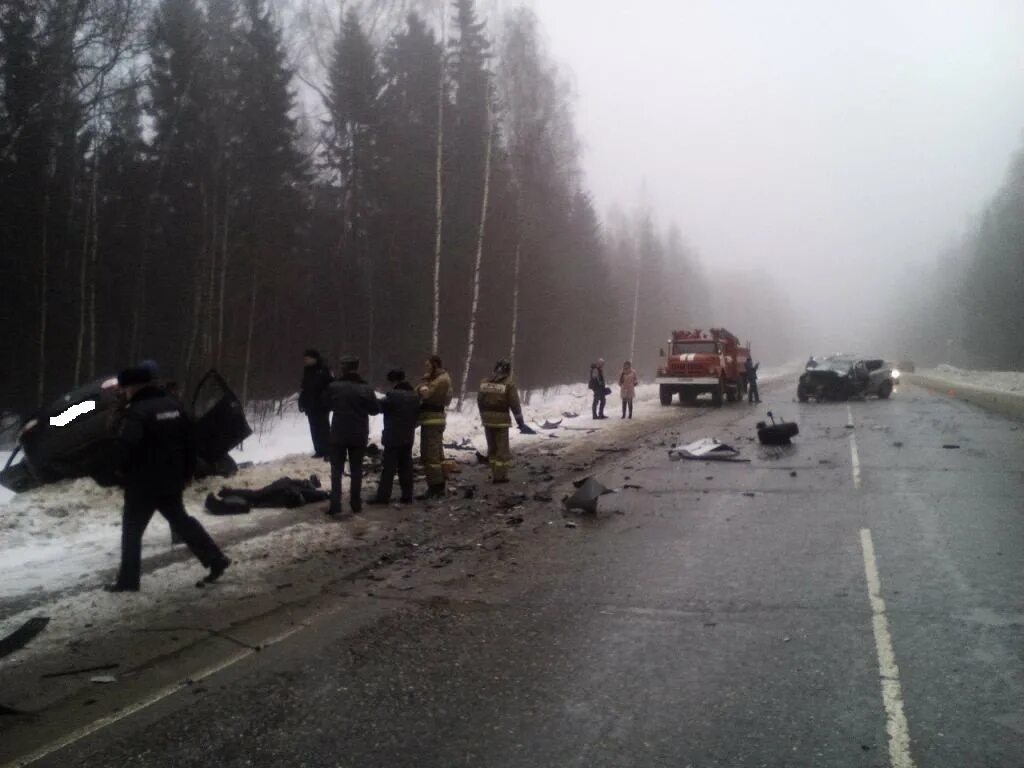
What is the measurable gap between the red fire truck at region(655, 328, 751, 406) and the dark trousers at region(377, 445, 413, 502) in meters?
20.2

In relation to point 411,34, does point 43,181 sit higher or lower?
lower

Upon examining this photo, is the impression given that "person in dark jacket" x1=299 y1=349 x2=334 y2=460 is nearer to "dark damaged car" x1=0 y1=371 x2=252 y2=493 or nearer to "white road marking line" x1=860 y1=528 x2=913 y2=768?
"dark damaged car" x1=0 y1=371 x2=252 y2=493

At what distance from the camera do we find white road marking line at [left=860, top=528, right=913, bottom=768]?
4.10 meters

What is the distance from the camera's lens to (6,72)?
55.9 ft

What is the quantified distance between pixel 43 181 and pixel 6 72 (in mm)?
6184

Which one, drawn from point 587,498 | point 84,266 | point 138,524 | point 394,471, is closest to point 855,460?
point 587,498

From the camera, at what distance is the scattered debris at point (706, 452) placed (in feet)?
52.4

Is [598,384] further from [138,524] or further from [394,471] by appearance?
[138,524]

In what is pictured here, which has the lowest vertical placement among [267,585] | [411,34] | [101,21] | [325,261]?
[267,585]

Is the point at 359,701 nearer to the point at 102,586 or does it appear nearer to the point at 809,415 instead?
the point at 102,586

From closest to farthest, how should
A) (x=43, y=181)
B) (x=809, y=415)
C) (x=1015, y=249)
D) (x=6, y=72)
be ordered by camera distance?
(x=6, y=72) < (x=43, y=181) < (x=809, y=415) < (x=1015, y=249)

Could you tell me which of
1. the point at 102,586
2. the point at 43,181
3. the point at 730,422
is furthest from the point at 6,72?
the point at 730,422

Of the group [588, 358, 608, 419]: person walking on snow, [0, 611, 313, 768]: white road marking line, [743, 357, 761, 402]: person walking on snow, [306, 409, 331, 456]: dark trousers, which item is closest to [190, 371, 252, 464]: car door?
[306, 409, 331, 456]: dark trousers

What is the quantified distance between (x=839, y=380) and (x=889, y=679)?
2945 cm
